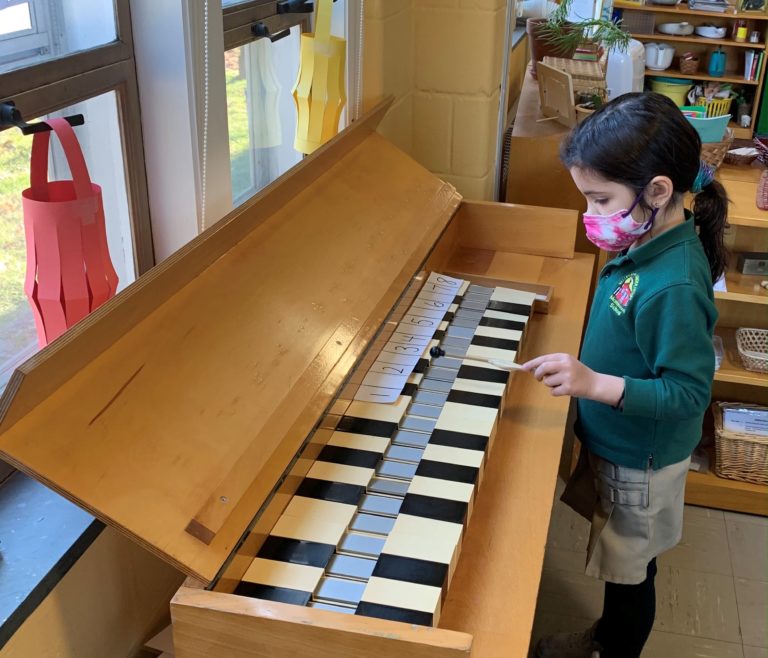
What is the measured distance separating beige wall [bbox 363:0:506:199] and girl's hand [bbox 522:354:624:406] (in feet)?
3.32

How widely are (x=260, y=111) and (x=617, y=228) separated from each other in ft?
2.75

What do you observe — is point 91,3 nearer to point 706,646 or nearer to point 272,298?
point 272,298

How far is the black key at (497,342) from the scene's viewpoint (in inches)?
66.1

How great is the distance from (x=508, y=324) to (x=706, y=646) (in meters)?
0.98

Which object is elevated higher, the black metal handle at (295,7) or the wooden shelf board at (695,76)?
the black metal handle at (295,7)

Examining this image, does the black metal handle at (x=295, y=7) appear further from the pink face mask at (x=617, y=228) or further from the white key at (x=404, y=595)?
the white key at (x=404, y=595)

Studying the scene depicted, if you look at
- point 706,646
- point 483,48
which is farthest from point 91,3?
point 706,646

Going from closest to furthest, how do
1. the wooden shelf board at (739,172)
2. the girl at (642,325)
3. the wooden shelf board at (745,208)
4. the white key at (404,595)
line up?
the white key at (404,595) < the girl at (642,325) < the wooden shelf board at (745,208) < the wooden shelf board at (739,172)

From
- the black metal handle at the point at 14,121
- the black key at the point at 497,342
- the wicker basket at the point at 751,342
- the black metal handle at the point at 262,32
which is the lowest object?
the wicker basket at the point at 751,342

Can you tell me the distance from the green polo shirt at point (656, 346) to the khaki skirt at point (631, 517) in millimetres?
36

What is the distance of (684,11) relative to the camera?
501 cm

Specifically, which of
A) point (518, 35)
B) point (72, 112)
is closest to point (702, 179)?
point (72, 112)

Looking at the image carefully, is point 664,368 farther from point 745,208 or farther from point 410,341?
point 745,208

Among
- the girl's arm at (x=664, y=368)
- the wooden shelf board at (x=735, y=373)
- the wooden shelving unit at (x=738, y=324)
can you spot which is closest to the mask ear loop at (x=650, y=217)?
the girl's arm at (x=664, y=368)
